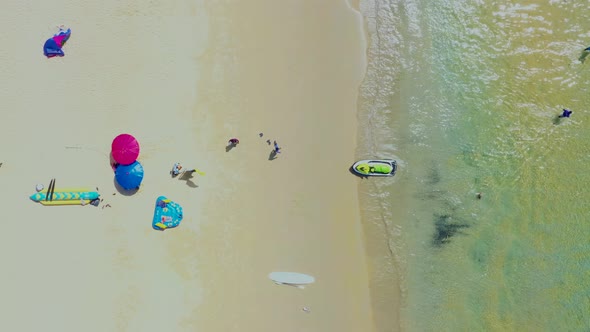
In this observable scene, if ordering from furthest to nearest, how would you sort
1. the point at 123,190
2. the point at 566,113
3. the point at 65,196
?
the point at 566,113, the point at 123,190, the point at 65,196

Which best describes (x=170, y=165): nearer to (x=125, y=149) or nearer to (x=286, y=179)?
(x=125, y=149)

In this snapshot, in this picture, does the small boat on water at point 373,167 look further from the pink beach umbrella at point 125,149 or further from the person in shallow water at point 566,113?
the pink beach umbrella at point 125,149

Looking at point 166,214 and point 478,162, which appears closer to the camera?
point 166,214

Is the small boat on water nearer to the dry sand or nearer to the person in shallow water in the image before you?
the dry sand

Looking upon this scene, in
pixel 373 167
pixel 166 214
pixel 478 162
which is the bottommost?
pixel 166 214

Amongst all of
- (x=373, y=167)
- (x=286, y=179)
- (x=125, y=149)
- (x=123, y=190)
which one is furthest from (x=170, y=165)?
(x=373, y=167)

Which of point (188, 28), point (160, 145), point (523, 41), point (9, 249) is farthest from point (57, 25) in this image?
point (523, 41)

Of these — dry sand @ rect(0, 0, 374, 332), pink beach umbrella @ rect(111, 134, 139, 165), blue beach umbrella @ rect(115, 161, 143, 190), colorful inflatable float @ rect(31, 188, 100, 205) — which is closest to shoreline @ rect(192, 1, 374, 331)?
dry sand @ rect(0, 0, 374, 332)
